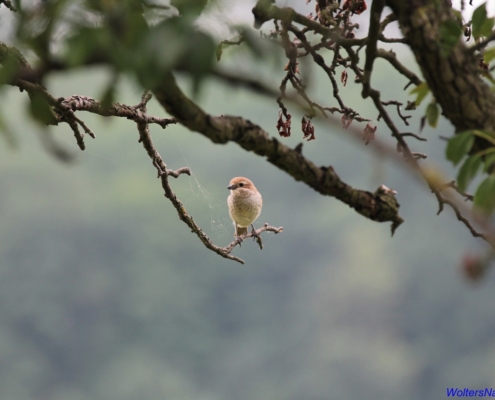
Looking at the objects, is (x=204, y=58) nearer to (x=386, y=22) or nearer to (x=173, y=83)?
(x=173, y=83)

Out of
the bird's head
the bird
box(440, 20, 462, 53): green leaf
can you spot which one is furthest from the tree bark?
the bird's head

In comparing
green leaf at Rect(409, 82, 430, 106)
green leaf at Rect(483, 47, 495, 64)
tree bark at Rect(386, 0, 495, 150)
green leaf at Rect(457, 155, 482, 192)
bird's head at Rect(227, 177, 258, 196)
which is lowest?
green leaf at Rect(457, 155, 482, 192)

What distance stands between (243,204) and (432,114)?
438 centimetres

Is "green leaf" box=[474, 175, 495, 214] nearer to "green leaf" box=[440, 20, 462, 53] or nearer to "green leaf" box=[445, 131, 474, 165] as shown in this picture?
"green leaf" box=[445, 131, 474, 165]

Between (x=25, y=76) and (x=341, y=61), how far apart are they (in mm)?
1885

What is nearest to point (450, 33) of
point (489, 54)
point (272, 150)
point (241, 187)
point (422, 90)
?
point (422, 90)

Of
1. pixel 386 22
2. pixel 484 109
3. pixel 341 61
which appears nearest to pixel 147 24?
pixel 484 109

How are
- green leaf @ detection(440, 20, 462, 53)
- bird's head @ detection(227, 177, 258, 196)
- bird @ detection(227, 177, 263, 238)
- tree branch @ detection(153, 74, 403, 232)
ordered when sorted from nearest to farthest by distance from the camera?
tree branch @ detection(153, 74, 403, 232) → green leaf @ detection(440, 20, 462, 53) → bird @ detection(227, 177, 263, 238) → bird's head @ detection(227, 177, 258, 196)

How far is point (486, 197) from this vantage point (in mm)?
1290

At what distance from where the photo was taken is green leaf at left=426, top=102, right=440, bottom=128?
5.46ft

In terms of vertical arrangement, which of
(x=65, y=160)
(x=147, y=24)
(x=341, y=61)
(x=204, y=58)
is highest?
(x=341, y=61)

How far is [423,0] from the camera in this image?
1473 millimetres

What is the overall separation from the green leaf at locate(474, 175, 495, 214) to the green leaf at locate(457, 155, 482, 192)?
0.05 metres

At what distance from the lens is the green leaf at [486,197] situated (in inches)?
50.6
